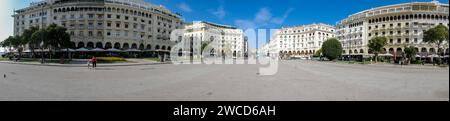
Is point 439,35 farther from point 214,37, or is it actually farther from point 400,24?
point 214,37

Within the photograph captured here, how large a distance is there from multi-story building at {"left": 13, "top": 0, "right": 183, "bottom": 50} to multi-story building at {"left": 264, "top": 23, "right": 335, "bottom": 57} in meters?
64.4

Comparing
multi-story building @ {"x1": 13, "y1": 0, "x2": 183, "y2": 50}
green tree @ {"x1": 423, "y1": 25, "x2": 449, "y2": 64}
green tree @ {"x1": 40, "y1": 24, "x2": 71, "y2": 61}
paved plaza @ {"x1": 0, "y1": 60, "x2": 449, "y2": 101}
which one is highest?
multi-story building @ {"x1": 13, "y1": 0, "x2": 183, "y2": 50}

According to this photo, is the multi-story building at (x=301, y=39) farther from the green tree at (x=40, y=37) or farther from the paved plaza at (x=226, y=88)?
the paved plaza at (x=226, y=88)

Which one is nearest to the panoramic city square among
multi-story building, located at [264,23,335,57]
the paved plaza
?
the paved plaza

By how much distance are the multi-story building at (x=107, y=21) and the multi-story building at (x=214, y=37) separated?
563 centimetres

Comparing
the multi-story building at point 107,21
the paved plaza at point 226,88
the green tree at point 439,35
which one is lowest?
the paved plaza at point 226,88

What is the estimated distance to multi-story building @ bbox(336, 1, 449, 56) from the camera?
10570 millimetres

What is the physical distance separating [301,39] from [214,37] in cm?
5742

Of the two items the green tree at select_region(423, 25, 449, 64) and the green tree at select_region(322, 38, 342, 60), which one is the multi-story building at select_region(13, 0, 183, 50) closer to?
the green tree at select_region(423, 25, 449, 64)

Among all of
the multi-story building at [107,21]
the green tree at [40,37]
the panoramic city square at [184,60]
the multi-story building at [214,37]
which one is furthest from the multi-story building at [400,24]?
the multi-story building at [107,21]

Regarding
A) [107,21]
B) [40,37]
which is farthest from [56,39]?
[107,21]

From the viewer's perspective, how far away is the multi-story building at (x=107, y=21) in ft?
110
